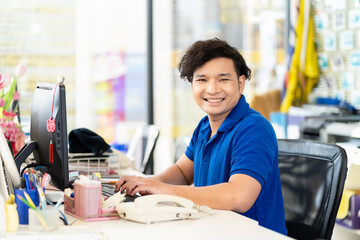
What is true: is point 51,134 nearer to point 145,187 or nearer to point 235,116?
point 145,187

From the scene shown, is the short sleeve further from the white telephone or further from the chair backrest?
the chair backrest

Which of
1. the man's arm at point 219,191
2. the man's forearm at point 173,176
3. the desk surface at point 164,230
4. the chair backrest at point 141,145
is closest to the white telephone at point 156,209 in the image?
the desk surface at point 164,230

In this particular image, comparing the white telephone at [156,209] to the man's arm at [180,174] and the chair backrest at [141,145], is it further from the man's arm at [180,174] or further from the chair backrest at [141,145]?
the chair backrest at [141,145]

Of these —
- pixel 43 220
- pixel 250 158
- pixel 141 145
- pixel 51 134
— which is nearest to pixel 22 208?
pixel 43 220

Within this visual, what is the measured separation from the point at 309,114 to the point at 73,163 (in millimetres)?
2426

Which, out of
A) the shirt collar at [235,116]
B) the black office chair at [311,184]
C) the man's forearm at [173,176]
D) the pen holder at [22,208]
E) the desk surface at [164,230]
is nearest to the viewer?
the desk surface at [164,230]

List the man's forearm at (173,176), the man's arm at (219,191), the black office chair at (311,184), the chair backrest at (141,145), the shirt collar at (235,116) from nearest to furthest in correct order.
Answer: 1. the man's arm at (219,191)
2. the black office chair at (311,184)
3. the shirt collar at (235,116)
4. the man's forearm at (173,176)
5. the chair backrest at (141,145)

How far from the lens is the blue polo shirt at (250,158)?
1859mm

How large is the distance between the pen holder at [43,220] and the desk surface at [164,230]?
2 centimetres

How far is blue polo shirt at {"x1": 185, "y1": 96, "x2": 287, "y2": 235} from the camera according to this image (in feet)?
6.10

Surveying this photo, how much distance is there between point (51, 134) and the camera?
181 cm

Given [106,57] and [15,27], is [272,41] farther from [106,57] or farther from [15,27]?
[15,27]

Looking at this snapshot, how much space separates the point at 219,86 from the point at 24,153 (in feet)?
2.45

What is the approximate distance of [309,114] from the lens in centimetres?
453
